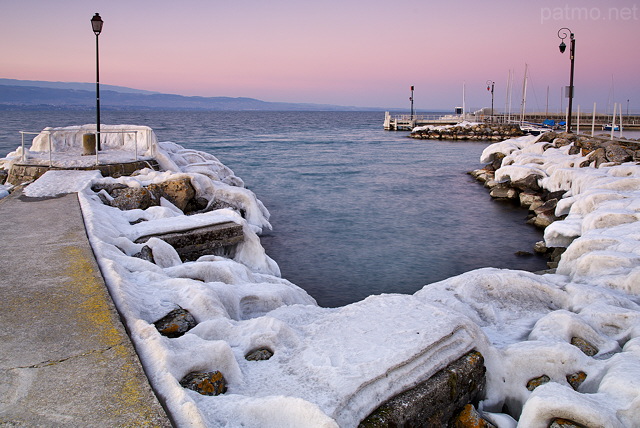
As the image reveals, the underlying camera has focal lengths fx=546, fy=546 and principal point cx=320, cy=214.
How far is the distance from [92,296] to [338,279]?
5918 mm

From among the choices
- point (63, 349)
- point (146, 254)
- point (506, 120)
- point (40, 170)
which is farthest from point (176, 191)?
point (506, 120)

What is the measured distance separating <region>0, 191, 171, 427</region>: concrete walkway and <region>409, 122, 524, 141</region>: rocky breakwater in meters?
43.8

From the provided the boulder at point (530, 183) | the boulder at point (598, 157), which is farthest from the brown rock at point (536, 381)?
the boulder at point (530, 183)

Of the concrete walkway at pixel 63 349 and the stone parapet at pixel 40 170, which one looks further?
the stone parapet at pixel 40 170

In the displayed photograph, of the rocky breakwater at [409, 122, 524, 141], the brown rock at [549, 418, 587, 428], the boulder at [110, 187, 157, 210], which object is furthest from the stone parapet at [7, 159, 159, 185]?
the rocky breakwater at [409, 122, 524, 141]

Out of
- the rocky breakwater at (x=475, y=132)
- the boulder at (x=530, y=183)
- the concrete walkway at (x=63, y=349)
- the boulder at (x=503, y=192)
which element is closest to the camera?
the concrete walkway at (x=63, y=349)

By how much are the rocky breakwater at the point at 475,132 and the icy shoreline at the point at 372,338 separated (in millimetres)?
40088

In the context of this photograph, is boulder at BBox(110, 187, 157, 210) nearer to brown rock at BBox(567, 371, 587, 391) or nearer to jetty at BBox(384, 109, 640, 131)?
brown rock at BBox(567, 371, 587, 391)

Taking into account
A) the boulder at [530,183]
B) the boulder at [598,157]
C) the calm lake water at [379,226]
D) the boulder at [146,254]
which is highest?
the boulder at [598,157]

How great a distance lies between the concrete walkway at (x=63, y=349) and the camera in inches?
106

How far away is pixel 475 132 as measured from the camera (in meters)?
46.6

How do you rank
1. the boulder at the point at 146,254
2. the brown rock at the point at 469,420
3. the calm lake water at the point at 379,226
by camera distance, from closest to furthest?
the brown rock at the point at 469,420, the boulder at the point at 146,254, the calm lake water at the point at 379,226

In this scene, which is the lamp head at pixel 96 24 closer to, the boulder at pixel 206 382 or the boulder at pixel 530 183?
the boulder at pixel 206 382

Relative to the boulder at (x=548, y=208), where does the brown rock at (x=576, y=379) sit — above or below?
below
